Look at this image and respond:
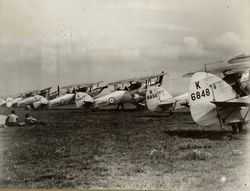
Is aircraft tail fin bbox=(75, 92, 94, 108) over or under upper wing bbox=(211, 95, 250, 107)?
under

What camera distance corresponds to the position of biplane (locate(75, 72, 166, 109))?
4465 millimetres

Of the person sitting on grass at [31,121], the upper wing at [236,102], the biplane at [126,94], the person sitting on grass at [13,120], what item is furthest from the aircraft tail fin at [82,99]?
Result: the upper wing at [236,102]

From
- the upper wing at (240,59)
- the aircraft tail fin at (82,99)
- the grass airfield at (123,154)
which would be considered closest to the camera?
the upper wing at (240,59)

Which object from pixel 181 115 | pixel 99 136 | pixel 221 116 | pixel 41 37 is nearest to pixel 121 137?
pixel 99 136

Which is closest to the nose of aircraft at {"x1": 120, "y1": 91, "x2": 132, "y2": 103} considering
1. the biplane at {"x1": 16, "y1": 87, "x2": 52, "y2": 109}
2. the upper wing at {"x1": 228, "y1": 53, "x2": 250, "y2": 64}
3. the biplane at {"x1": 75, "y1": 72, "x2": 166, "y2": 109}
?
the biplane at {"x1": 75, "y1": 72, "x2": 166, "y2": 109}

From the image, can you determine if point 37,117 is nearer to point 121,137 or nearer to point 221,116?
point 121,137

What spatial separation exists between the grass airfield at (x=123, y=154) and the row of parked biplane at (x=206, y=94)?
0.40 ft

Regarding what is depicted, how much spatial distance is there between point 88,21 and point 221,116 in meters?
1.47

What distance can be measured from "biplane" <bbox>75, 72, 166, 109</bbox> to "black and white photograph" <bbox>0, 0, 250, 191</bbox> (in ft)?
0.13

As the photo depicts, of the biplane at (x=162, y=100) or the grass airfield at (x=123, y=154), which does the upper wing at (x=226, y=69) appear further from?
the grass airfield at (x=123, y=154)

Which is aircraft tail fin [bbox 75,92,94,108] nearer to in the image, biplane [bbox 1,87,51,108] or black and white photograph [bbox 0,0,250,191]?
black and white photograph [bbox 0,0,250,191]

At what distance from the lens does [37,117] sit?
464cm

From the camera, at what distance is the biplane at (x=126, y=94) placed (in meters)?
4.47

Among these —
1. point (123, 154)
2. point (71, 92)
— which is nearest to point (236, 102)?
point (123, 154)
